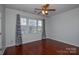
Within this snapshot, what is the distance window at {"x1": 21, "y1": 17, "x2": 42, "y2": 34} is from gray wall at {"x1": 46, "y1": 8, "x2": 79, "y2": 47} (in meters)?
0.23

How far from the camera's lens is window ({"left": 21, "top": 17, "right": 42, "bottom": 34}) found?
2.03 metres

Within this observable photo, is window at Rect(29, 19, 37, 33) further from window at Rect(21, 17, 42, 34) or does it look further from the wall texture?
the wall texture

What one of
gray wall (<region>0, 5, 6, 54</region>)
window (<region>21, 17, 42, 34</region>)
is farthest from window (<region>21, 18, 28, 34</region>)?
gray wall (<region>0, 5, 6, 54</region>)

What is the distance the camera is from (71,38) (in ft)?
7.42

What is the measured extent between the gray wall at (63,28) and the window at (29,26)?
0.23 metres

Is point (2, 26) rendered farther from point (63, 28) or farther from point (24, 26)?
point (63, 28)

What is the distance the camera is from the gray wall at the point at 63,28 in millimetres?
2182

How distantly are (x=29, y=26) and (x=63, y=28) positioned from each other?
2.83 ft

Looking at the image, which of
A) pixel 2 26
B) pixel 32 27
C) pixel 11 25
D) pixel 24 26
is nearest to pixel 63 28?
pixel 32 27

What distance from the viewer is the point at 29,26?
2.04 metres

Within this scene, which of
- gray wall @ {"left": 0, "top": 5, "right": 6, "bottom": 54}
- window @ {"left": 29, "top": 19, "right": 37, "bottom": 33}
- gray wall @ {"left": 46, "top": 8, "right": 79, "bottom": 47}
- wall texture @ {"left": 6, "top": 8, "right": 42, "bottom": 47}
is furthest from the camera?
gray wall @ {"left": 46, "top": 8, "right": 79, "bottom": 47}

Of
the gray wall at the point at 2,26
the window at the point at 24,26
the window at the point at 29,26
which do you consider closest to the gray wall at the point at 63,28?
the window at the point at 29,26
